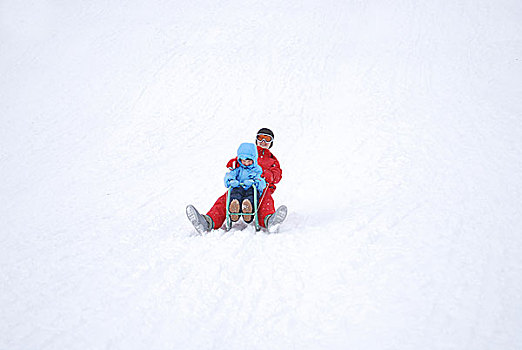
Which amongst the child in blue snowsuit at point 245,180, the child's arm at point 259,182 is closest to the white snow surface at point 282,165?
the child in blue snowsuit at point 245,180

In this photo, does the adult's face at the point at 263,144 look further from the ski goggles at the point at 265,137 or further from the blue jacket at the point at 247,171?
the blue jacket at the point at 247,171

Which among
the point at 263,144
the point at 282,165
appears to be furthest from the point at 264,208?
the point at 282,165

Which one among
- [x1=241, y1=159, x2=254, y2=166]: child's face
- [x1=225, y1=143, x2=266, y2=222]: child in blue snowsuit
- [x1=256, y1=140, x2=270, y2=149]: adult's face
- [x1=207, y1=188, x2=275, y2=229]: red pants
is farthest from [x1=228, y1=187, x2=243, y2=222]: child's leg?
[x1=256, y1=140, x2=270, y2=149]: adult's face

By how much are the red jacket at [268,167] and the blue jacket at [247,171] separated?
3.3 inches

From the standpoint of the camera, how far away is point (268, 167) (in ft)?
12.9

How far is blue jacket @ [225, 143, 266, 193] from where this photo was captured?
11.5ft

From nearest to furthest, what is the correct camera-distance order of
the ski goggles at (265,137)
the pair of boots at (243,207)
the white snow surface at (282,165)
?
the white snow surface at (282,165) → the pair of boots at (243,207) → the ski goggles at (265,137)

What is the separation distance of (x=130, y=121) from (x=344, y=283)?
629 cm

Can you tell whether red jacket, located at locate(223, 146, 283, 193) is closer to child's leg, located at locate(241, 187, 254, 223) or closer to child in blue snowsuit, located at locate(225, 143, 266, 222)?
child in blue snowsuit, located at locate(225, 143, 266, 222)

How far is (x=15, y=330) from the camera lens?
210 cm

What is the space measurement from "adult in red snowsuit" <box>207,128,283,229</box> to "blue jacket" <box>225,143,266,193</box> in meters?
0.07

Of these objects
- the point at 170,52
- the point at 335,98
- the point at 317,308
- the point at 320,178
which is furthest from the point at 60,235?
the point at 170,52

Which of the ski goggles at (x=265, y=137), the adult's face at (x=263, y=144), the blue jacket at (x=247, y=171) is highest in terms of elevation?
the ski goggles at (x=265, y=137)

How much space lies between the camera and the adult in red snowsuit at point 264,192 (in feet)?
11.3
